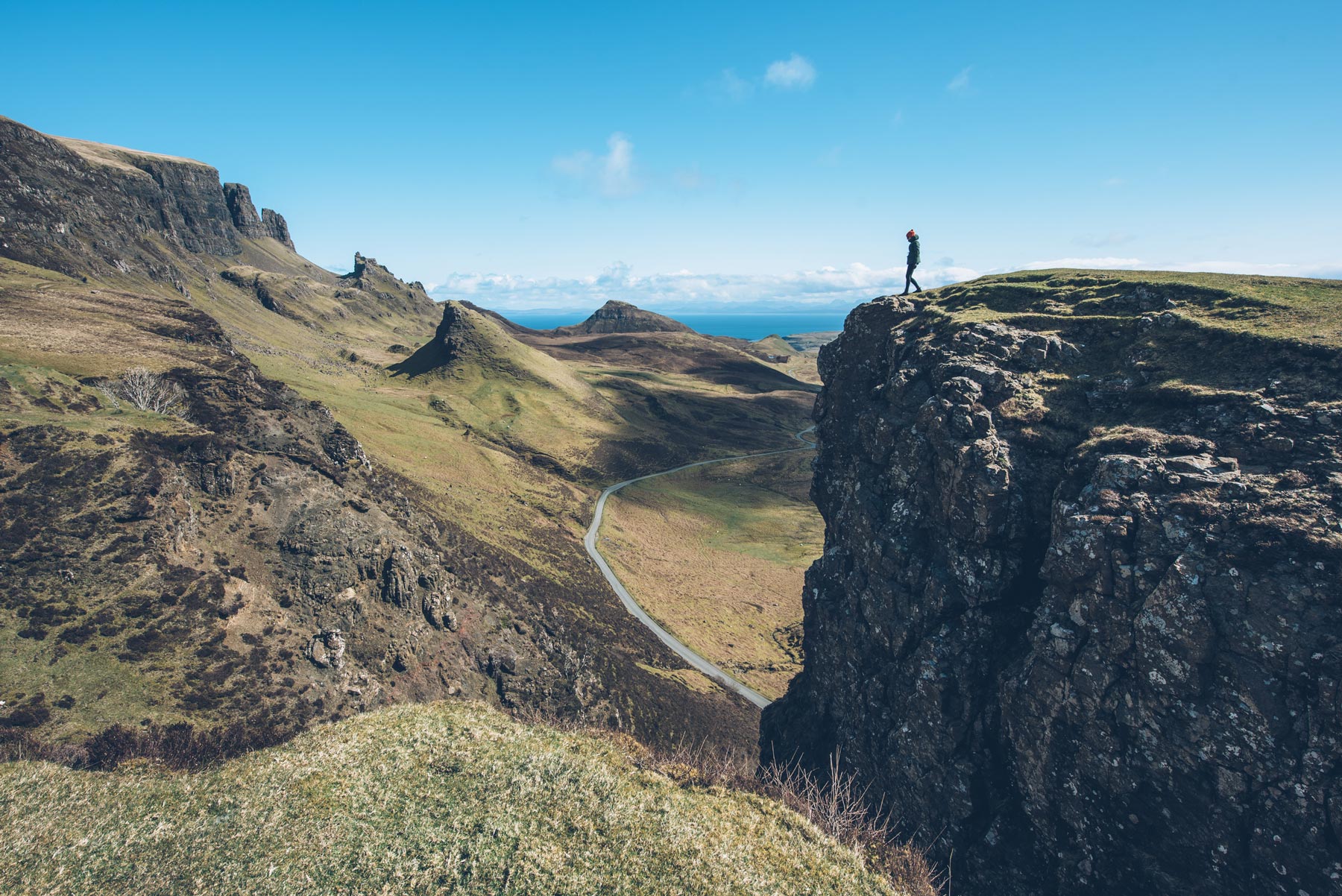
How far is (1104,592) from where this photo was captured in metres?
24.5

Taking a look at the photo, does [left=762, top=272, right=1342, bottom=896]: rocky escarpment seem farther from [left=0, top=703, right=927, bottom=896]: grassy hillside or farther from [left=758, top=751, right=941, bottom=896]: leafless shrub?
[left=0, top=703, right=927, bottom=896]: grassy hillside

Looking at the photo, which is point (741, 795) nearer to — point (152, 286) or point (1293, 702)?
point (1293, 702)

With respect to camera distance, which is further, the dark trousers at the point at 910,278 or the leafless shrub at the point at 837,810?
the dark trousers at the point at 910,278

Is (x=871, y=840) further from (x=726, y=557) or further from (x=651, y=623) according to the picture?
(x=726, y=557)

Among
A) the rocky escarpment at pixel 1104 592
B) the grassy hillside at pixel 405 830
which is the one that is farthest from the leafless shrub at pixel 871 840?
the rocky escarpment at pixel 1104 592

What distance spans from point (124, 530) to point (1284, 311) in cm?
6677

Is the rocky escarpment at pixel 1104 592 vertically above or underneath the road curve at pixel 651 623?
above

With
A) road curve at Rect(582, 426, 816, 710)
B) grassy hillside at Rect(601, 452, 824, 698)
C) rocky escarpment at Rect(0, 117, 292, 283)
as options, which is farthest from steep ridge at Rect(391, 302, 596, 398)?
road curve at Rect(582, 426, 816, 710)

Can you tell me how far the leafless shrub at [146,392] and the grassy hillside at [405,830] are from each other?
121ft

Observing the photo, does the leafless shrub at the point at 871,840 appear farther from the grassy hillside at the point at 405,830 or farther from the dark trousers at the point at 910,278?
the dark trousers at the point at 910,278

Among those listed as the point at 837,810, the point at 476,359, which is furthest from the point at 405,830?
the point at 476,359

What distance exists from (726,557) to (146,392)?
77697 mm

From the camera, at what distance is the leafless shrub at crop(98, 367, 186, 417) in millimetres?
47281

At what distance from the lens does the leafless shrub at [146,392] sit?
47.3 meters
